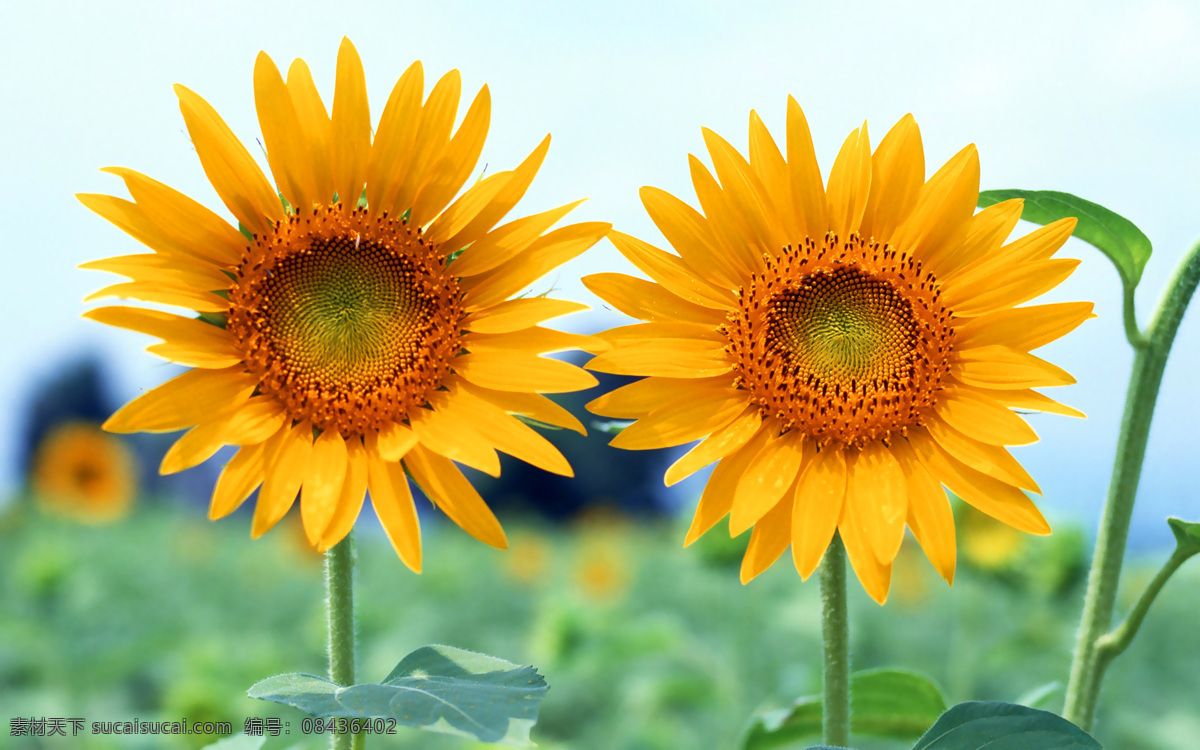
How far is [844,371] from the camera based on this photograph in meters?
→ 1.82

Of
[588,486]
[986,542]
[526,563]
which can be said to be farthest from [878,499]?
[588,486]

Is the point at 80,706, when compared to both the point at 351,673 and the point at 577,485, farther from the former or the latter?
the point at 577,485

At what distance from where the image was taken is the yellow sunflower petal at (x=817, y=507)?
1575 mm

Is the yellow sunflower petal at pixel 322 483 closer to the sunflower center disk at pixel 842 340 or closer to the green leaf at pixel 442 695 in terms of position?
the green leaf at pixel 442 695

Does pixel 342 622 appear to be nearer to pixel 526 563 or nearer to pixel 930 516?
pixel 930 516

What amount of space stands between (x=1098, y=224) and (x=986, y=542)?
10.4 ft

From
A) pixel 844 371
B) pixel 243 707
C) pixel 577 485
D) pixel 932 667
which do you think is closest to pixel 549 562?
pixel 932 667

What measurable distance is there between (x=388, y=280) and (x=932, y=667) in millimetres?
5675

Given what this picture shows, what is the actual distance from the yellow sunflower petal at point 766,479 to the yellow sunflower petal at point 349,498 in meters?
0.60

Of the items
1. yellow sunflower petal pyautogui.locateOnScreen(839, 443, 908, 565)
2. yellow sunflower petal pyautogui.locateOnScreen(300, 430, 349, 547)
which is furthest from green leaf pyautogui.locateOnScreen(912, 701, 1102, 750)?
yellow sunflower petal pyautogui.locateOnScreen(300, 430, 349, 547)

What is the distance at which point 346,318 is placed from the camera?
1.80 meters

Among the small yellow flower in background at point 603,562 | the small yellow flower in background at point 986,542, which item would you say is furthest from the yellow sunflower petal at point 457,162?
the small yellow flower in background at point 603,562

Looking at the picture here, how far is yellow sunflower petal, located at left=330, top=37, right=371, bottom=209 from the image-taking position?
1.65 m

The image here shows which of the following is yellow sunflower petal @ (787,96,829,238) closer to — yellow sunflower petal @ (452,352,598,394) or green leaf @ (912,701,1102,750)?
yellow sunflower petal @ (452,352,598,394)
